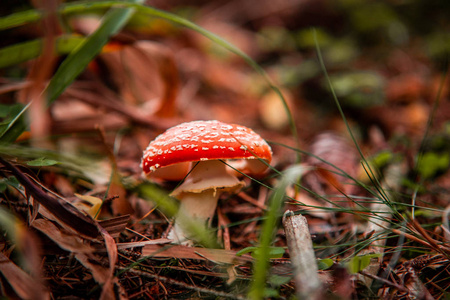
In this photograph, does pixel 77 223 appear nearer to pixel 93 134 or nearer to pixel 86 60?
Result: pixel 86 60

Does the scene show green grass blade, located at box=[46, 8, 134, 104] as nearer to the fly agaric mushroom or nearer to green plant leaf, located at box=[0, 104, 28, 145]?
→ green plant leaf, located at box=[0, 104, 28, 145]

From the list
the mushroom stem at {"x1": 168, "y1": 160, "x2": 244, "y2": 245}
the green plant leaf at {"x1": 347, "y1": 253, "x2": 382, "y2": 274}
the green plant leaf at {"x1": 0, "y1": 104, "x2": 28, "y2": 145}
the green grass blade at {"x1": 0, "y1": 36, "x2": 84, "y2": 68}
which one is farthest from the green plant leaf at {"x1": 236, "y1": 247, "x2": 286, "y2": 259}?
the green grass blade at {"x1": 0, "y1": 36, "x2": 84, "y2": 68}

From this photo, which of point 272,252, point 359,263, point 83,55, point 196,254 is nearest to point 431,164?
point 359,263

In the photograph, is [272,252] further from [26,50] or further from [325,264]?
[26,50]

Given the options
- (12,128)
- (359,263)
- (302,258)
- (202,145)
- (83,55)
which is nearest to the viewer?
(302,258)

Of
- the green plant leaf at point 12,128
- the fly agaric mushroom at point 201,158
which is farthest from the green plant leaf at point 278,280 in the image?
the green plant leaf at point 12,128

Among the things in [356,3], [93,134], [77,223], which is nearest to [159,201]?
[77,223]

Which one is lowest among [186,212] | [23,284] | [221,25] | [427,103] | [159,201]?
[427,103]

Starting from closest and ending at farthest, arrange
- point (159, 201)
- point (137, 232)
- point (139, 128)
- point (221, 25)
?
1. point (159, 201)
2. point (137, 232)
3. point (139, 128)
4. point (221, 25)
